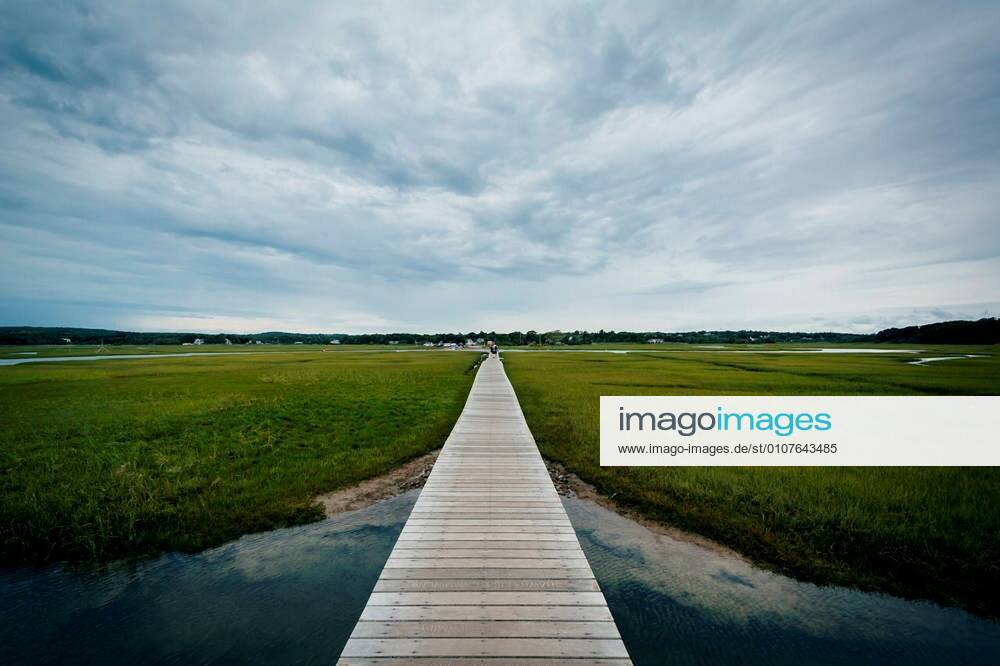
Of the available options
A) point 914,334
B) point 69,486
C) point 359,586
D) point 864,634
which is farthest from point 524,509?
point 914,334

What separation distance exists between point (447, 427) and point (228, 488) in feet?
26.0

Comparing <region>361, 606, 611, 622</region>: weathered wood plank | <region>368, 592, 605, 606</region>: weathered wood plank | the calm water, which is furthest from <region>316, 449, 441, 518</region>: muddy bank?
<region>361, 606, 611, 622</region>: weathered wood plank

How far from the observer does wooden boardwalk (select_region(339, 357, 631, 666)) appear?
4.59 m

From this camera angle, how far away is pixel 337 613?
20.0ft

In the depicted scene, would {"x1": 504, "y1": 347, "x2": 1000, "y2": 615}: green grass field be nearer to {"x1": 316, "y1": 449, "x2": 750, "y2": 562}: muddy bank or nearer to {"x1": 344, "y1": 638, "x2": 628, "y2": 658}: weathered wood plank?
{"x1": 316, "y1": 449, "x2": 750, "y2": 562}: muddy bank

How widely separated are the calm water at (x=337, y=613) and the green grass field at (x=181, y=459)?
1090mm

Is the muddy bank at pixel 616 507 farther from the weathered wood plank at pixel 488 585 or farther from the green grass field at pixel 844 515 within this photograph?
the weathered wood plank at pixel 488 585

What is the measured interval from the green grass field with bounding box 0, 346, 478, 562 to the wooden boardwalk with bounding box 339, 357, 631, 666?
3.77 m

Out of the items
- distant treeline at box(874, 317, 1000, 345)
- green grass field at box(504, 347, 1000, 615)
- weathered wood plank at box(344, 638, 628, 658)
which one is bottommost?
green grass field at box(504, 347, 1000, 615)

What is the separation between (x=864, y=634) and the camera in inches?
224

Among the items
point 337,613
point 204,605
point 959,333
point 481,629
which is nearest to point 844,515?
point 481,629

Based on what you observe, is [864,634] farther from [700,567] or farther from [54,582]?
[54,582]

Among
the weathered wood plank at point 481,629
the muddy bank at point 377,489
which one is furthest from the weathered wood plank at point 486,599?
the muddy bank at point 377,489

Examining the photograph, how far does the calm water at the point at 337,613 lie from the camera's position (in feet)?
17.7
